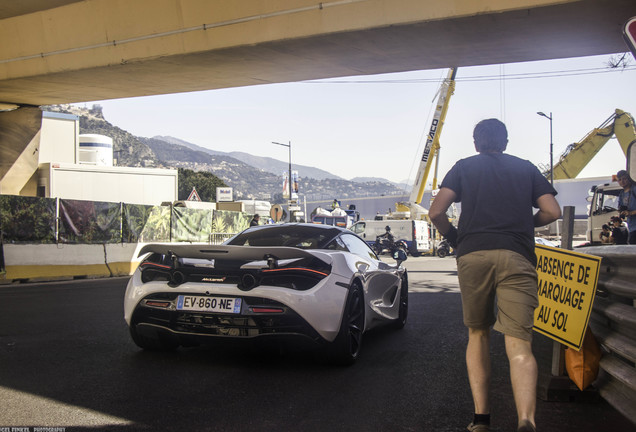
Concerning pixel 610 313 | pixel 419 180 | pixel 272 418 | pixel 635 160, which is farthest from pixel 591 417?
pixel 419 180

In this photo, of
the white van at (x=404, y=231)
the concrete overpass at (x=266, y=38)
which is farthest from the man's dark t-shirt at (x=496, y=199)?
the white van at (x=404, y=231)

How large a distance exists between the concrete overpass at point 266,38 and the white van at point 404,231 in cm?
1825

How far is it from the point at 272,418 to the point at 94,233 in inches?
A: 560

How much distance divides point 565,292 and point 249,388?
2.38 meters

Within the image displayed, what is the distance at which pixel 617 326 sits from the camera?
3.98 metres

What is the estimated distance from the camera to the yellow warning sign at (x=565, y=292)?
4105mm

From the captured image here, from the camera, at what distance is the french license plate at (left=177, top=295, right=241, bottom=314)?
5.00m

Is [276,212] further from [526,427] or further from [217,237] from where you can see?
[526,427]

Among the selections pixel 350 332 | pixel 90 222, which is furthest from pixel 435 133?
pixel 350 332

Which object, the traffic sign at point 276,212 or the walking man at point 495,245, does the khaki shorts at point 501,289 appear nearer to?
the walking man at point 495,245

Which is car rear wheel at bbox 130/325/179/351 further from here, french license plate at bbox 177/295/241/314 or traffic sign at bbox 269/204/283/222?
traffic sign at bbox 269/204/283/222

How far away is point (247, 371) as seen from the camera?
17.0 ft

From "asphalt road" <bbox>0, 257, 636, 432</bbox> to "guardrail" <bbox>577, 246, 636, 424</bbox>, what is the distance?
27cm

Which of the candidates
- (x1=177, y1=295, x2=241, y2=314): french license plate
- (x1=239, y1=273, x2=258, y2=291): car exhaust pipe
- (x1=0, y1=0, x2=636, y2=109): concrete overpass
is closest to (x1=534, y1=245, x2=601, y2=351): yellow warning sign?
(x1=239, y1=273, x2=258, y2=291): car exhaust pipe
